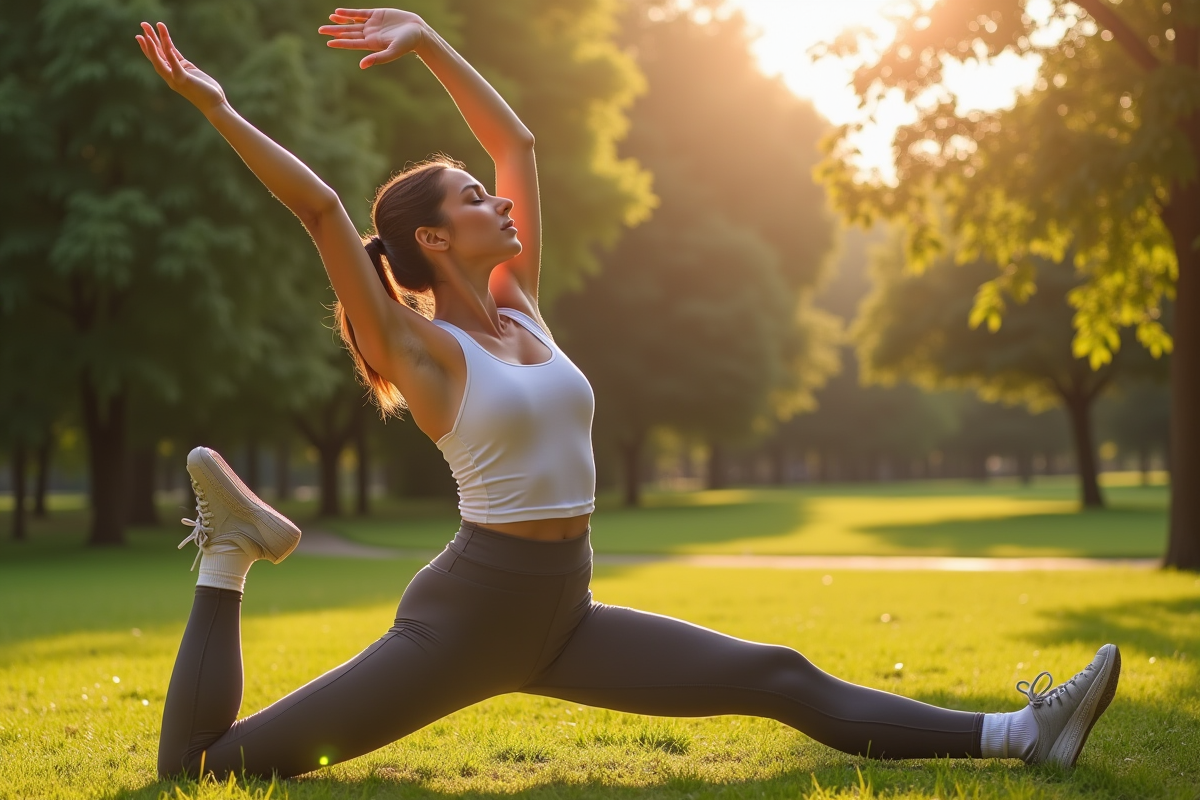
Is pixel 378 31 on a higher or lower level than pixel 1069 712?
higher

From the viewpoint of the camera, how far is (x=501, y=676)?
3934 millimetres

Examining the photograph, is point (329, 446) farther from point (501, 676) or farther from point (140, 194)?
point (501, 676)

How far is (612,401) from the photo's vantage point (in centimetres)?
3628

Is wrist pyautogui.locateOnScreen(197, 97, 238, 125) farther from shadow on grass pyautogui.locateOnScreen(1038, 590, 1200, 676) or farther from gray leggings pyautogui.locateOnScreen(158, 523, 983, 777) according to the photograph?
shadow on grass pyautogui.locateOnScreen(1038, 590, 1200, 676)

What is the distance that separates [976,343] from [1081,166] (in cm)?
2322

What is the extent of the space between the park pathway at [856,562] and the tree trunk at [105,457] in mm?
4529

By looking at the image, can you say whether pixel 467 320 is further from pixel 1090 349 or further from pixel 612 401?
pixel 612 401

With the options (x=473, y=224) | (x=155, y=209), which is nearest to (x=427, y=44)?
(x=473, y=224)

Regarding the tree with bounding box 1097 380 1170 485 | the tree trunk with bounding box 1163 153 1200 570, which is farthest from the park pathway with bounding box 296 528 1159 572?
the tree with bounding box 1097 380 1170 485

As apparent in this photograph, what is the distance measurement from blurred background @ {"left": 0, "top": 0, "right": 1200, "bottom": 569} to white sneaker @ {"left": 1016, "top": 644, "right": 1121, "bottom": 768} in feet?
19.3

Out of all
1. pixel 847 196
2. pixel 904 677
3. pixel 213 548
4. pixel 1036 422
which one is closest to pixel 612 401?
pixel 847 196

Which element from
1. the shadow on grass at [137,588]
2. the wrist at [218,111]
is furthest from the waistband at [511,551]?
the shadow on grass at [137,588]

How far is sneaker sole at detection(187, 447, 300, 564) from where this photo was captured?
4102 millimetres

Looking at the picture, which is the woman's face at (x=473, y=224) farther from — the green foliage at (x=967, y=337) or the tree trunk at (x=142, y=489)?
the tree trunk at (x=142, y=489)
